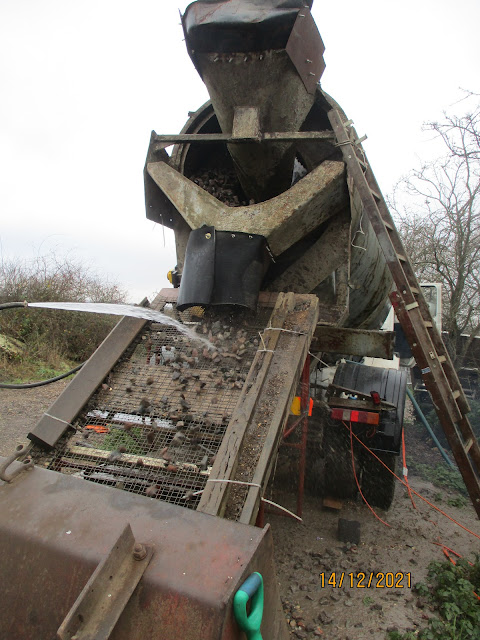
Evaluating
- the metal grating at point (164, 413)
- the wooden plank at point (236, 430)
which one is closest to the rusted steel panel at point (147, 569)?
the wooden plank at point (236, 430)

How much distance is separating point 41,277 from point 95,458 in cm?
1126

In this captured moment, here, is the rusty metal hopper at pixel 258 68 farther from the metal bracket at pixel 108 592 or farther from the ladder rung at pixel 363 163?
the metal bracket at pixel 108 592

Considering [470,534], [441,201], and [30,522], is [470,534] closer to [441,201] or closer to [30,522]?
[30,522]

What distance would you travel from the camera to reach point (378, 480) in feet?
15.7

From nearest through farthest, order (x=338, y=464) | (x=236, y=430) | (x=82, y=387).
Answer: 1. (x=236, y=430)
2. (x=82, y=387)
3. (x=338, y=464)

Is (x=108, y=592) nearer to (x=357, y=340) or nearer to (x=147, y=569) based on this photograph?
(x=147, y=569)

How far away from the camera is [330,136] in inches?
138

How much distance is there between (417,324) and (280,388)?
1.66 meters

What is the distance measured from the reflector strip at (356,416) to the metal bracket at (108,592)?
351cm

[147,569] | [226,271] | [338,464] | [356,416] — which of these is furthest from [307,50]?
[338,464]

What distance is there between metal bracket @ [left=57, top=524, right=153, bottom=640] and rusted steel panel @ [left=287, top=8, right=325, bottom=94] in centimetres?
351

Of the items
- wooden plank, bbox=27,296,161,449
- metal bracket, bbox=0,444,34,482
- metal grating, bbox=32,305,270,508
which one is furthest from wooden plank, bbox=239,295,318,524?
wooden plank, bbox=27,296,161,449

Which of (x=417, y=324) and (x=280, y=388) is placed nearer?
(x=280, y=388)

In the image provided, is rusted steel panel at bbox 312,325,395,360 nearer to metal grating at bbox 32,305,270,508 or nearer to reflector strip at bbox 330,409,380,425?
metal grating at bbox 32,305,270,508
